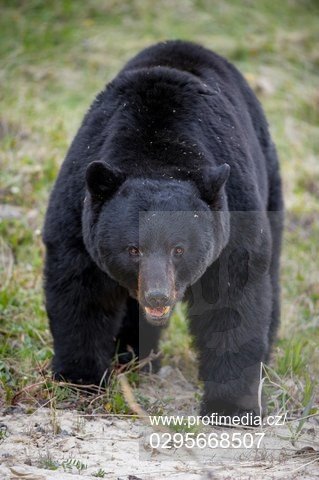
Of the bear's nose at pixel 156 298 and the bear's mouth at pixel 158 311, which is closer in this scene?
the bear's nose at pixel 156 298

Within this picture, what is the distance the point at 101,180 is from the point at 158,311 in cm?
81

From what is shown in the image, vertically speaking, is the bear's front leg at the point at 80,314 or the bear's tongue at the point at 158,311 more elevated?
the bear's tongue at the point at 158,311

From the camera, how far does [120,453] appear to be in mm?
4938

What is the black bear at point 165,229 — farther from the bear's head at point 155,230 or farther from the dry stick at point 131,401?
the dry stick at point 131,401

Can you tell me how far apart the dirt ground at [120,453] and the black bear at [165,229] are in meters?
0.52

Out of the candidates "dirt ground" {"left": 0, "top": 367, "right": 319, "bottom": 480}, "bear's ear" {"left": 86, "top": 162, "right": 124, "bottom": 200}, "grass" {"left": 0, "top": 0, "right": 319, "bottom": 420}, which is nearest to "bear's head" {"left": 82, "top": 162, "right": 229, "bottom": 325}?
"bear's ear" {"left": 86, "top": 162, "right": 124, "bottom": 200}

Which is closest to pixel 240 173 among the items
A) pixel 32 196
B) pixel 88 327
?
pixel 88 327

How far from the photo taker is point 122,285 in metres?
5.32

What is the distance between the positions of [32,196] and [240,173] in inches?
139

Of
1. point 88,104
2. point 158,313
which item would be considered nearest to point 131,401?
point 158,313

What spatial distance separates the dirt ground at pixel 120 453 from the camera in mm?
4570

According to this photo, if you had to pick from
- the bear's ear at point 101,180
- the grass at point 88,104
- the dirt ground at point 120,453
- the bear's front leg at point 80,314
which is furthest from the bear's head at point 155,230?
the grass at point 88,104

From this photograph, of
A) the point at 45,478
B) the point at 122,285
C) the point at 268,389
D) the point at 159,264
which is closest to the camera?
the point at 45,478

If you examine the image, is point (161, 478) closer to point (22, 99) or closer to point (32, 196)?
point (32, 196)
